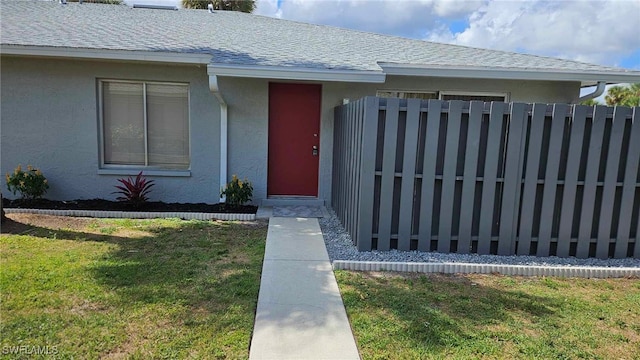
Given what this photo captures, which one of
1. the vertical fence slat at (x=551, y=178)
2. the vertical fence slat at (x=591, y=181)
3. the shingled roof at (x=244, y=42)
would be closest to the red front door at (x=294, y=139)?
the shingled roof at (x=244, y=42)

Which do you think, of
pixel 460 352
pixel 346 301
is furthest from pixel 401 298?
pixel 460 352

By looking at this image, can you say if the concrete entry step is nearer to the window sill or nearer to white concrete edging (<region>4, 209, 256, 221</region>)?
white concrete edging (<region>4, 209, 256, 221</region>)

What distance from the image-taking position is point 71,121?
7230mm

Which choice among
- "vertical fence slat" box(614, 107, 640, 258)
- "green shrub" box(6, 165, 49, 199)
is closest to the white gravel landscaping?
"vertical fence slat" box(614, 107, 640, 258)

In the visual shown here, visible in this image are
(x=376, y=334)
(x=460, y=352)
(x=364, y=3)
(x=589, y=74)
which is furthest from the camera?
(x=364, y=3)

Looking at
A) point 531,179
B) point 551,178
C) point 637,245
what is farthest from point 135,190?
point 637,245

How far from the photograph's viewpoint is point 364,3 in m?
11.7

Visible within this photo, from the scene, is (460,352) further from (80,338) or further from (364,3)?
(364,3)

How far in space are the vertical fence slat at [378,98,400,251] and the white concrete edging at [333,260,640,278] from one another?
2.03ft

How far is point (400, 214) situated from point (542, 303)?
1.88m

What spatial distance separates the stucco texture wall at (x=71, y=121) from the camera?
23.3 ft

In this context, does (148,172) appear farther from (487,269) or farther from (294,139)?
(487,269)

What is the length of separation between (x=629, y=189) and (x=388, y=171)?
124 inches

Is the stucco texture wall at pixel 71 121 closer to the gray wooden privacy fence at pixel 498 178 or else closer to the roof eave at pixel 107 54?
the roof eave at pixel 107 54
